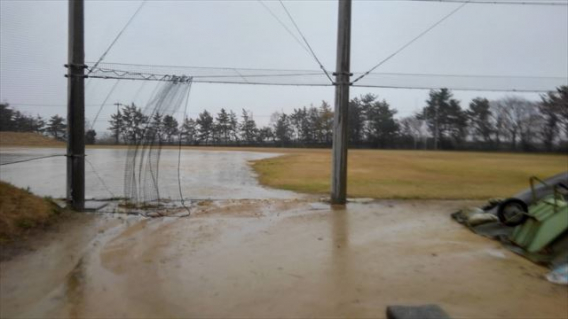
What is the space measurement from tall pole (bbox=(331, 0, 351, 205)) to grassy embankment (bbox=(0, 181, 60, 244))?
15.7ft

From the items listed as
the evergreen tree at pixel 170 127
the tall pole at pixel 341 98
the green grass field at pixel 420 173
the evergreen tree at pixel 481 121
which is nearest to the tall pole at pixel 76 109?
the evergreen tree at pixel 170 127

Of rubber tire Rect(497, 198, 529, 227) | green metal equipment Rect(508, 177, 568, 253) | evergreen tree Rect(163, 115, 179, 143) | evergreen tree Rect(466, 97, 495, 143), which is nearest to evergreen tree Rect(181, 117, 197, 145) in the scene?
evergreen tree Rect(163, 115, 179, 143)

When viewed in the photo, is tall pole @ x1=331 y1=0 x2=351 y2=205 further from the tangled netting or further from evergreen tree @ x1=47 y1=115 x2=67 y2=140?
evergreen tree @ x1=47 y1=115 x2=67 y2=140

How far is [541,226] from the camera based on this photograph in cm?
568

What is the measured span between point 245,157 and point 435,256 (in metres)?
14.9

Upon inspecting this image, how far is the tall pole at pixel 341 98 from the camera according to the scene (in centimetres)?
865

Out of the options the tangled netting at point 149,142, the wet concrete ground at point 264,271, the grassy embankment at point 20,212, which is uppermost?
the tangled netting at point 149,142

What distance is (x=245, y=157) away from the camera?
65.4 ft

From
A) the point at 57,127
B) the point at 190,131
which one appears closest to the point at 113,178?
the point at 57,127

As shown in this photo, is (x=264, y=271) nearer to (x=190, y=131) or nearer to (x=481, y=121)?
(x=190, y=131)

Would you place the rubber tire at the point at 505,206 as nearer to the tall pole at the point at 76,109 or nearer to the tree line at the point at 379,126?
the tree line at the point at 379,126

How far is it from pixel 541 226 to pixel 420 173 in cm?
907

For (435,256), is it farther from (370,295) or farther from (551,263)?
(370,295)

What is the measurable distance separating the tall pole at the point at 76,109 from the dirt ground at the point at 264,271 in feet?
2.42
